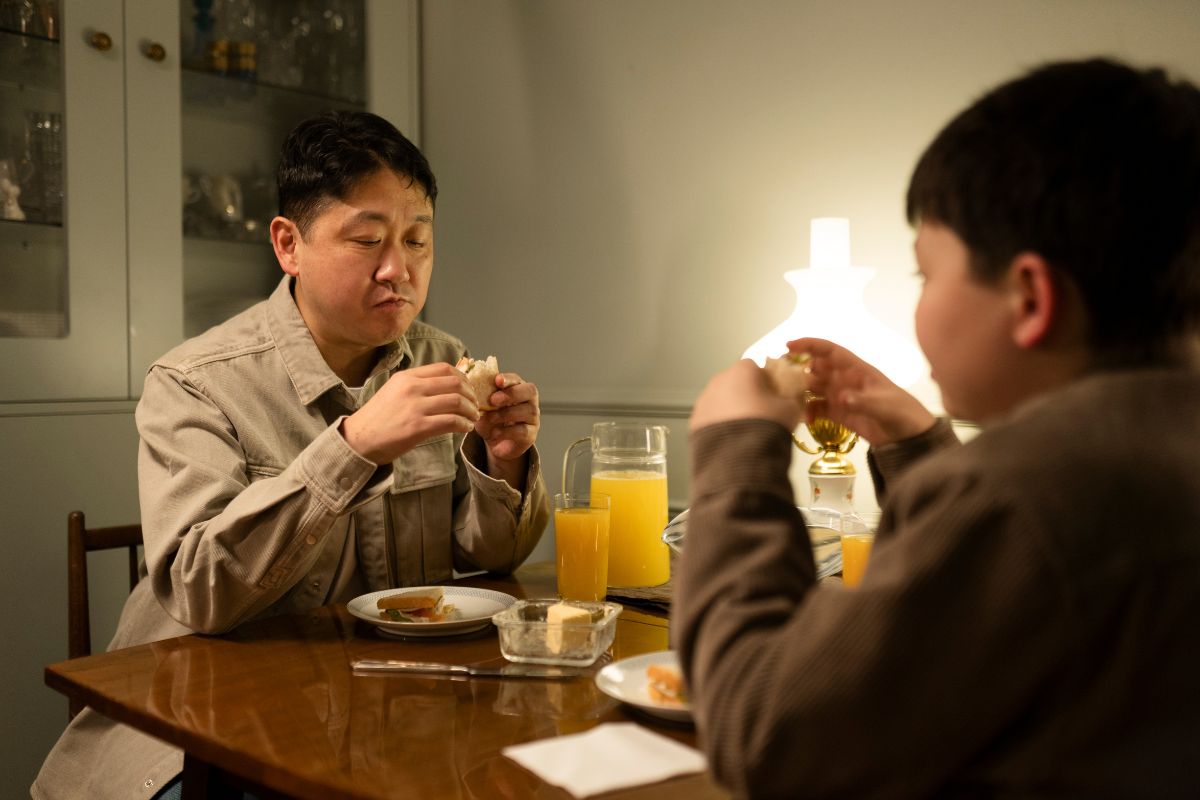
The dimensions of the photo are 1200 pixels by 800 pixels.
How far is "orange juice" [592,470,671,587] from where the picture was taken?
1641 millimetres

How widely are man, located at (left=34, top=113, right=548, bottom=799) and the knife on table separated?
251mm

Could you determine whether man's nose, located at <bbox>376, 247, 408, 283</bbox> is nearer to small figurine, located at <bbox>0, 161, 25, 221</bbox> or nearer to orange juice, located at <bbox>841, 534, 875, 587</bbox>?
orange juice, located at <bbox>841, 534, 875, 587</bbox>

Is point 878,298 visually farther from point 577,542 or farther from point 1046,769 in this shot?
point 1046,769

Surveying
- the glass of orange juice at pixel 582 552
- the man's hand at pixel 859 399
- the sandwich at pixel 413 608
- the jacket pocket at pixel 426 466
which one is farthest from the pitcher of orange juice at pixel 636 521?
the man's hand at pixel 859 399

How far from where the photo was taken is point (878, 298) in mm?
2074

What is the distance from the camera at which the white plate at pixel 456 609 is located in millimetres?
1262

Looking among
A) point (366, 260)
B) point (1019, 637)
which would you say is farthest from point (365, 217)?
point (1019, 637)

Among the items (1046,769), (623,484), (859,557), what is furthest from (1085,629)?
(623,484)

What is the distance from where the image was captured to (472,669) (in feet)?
3.67

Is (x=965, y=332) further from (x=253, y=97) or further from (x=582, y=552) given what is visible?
(x=253, y=97)

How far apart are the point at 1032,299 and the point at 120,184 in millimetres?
2150

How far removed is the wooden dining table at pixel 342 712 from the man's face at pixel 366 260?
0.54 m

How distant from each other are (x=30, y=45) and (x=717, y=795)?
7.13 feet

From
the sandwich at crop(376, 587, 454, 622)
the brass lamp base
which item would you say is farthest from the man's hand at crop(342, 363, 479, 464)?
the brass lamp base
